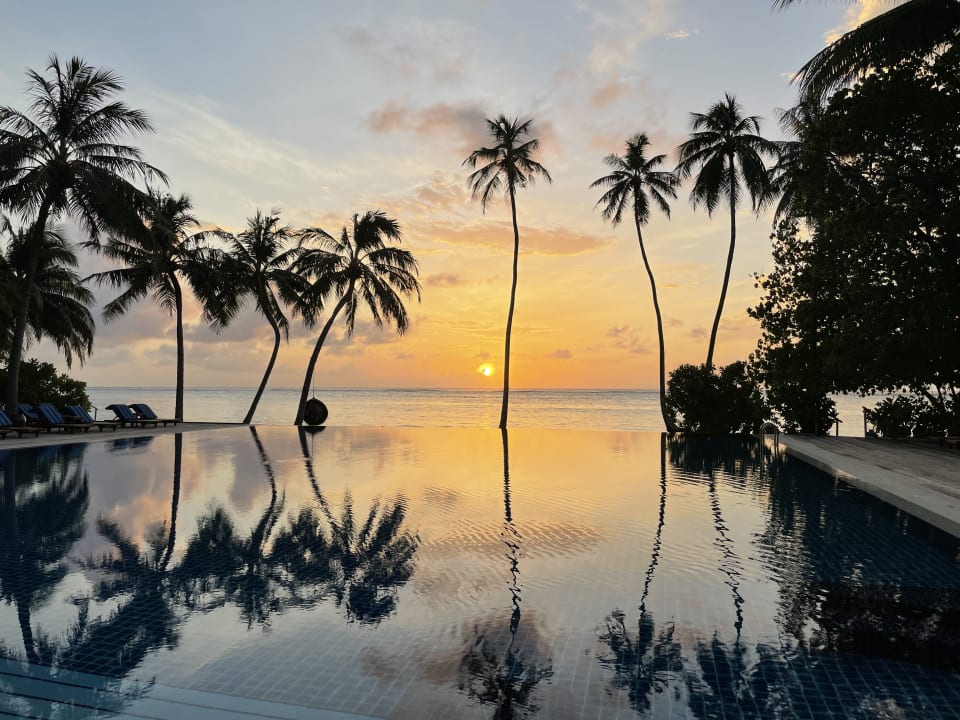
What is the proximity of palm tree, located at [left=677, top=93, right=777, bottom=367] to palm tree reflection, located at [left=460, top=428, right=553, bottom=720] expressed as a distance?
63.7 ft

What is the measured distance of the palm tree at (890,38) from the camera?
12062 mm

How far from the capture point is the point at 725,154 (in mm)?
22875

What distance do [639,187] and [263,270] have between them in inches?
537

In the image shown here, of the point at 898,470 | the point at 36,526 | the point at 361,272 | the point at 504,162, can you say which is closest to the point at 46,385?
the point at 361,272

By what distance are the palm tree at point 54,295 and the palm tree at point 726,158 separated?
836 inches

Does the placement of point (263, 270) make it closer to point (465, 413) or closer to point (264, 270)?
point (264, 270)

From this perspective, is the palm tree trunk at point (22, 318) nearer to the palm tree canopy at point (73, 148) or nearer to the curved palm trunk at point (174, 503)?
the palm tree canopy at point (73, 148)

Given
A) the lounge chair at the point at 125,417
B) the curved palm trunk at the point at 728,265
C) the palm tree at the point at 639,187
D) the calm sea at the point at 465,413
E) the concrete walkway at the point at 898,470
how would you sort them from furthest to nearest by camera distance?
the calm sea at the point at 465,413 < the palm tree at the point at 639,187 < the curved palm trunk at the point at 728,265 < the lounge chair at the point at 125,417 < the concrete walkway at the point at 898,470

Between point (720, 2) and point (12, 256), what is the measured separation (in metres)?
22.1

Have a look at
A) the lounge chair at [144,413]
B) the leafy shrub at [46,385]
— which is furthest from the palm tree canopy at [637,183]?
the leafy shrub at [46,385]

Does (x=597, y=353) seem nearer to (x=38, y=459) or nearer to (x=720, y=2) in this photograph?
(x=720, y=2)

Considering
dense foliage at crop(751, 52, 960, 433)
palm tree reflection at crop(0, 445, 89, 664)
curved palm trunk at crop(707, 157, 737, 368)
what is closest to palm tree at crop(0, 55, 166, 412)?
palm tree reflection at crop(0, 445, 89, 664)

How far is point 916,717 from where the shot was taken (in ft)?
10.6

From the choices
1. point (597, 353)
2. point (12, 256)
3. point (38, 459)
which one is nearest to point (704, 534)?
point (38, 459)
